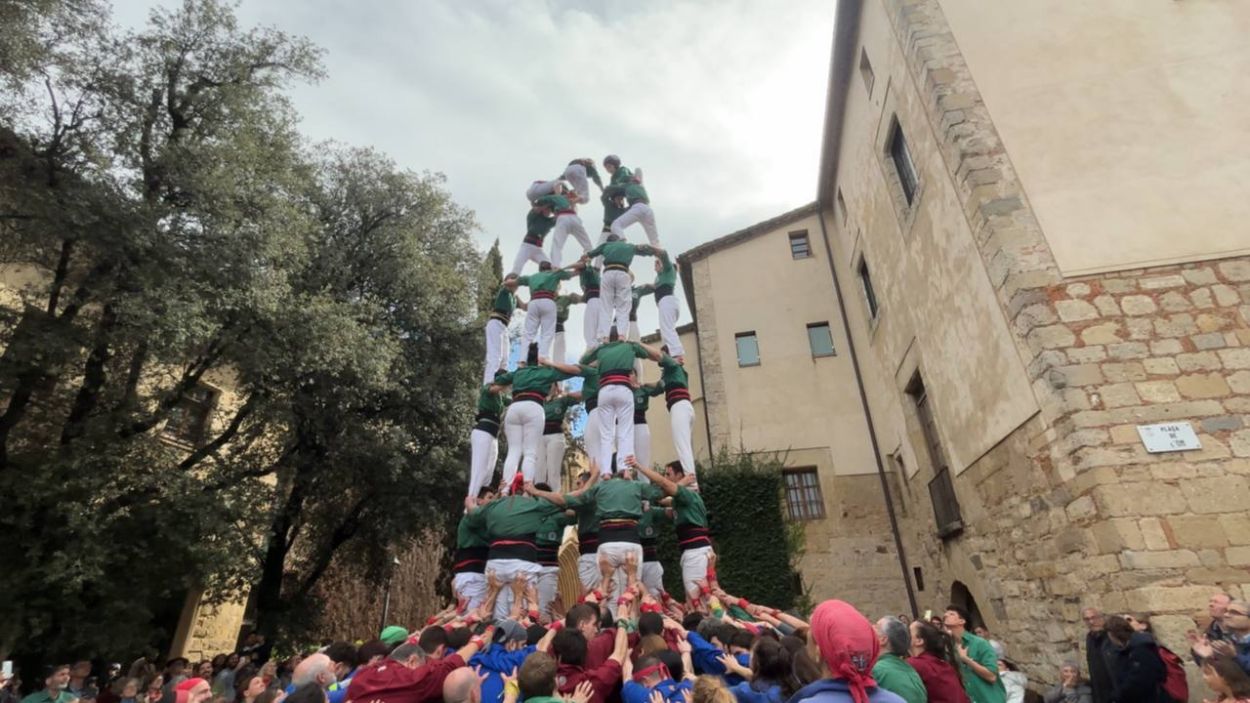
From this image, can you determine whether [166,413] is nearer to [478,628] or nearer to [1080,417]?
[478,628]

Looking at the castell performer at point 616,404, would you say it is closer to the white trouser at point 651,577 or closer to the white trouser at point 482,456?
the white trouser at point 651,577

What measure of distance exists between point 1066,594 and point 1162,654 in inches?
92.4

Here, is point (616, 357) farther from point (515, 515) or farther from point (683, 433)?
point (515, 515)

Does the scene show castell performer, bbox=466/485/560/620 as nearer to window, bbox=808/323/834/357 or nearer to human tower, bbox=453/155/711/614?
human tower, bbox=453/155/711/614

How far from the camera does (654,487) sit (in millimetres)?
7625

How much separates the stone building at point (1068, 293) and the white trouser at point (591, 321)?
5.67 m

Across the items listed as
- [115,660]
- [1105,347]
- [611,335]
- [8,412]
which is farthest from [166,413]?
[1105,347]

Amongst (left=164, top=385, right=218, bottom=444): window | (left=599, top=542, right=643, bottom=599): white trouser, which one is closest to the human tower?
(left=599, top=542, right=643, bottom=599): white trouser

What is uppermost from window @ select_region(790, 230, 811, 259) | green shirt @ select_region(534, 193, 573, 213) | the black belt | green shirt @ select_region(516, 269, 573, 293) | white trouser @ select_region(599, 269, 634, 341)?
window @ select_region(790, 230, 811, 259)

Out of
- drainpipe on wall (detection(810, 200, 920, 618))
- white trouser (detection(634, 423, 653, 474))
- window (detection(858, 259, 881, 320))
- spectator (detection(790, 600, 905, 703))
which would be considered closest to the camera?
spectator (detection(790, 600, 905, 703))

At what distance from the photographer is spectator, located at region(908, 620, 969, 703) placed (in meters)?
3.57

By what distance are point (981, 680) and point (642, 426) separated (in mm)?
5481

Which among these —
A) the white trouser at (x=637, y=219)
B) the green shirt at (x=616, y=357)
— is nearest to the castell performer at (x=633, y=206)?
the white trouser at (x=637, y=219)

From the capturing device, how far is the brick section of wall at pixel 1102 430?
244 inches
